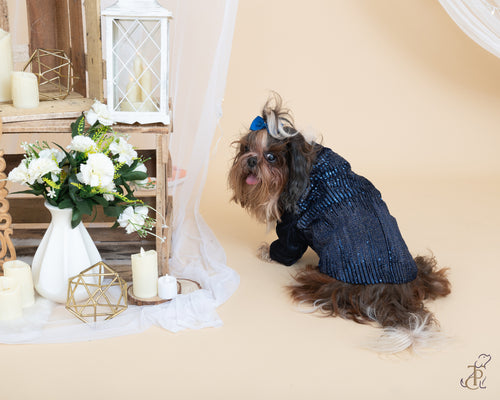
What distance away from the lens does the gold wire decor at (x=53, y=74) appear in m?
2.47

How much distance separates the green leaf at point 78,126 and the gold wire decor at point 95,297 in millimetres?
473

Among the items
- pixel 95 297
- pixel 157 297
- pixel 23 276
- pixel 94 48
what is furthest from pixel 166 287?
pixel 94 48

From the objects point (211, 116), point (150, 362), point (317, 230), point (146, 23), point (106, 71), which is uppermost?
point (146, 23)

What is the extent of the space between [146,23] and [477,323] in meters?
1.65

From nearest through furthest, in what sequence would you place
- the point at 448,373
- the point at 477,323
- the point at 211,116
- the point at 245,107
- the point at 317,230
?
the point at 448,373 → the point at 477,323 → the point at 317,230 → the point at 211,116 → the point at 245,107

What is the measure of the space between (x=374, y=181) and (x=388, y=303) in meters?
1.62

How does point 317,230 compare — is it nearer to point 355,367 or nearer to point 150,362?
point 355,367

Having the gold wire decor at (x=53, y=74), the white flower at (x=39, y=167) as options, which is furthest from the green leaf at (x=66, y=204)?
the gold wire decor at (x=53, y=74)

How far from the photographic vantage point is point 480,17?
2781 millimetres

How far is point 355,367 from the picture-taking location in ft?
6.16

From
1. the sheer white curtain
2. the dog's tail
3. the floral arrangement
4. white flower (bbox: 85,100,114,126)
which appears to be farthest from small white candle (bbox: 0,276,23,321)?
the sheer white curtain

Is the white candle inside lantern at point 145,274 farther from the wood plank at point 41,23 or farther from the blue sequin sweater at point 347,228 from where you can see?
the wood plank at point 41,23

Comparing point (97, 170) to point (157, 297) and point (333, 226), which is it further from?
point (333, 226)

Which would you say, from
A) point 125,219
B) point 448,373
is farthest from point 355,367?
point 125,219
